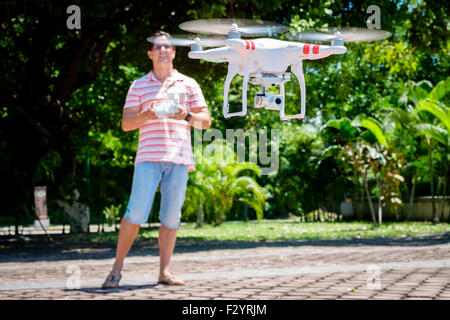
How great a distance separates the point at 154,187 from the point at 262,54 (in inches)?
126

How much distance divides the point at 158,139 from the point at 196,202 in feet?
69.7

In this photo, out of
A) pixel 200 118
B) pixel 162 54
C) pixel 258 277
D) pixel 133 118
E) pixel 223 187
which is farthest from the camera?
pixel 223 187

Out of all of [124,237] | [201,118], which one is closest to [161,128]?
[201,118]

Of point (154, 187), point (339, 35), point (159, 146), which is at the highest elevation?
point (339, 35)

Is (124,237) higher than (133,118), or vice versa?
(133,118)

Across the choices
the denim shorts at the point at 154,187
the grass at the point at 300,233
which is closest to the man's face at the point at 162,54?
the denim shorts at the point at 154,187

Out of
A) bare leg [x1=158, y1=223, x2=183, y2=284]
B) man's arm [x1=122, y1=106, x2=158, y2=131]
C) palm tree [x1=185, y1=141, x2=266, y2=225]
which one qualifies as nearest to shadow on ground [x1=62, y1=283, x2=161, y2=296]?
bare leg [x1=158, y1=223, x2=183, y2=284]

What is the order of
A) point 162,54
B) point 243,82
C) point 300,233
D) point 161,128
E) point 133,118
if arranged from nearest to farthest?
1. point 243,82
2. point 162,54
3. point 133,118
4. point 161,128
5. point 300,233

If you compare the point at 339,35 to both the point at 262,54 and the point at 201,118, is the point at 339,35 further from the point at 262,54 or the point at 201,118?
the point at 201,118

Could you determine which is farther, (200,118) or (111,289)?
(111,289)

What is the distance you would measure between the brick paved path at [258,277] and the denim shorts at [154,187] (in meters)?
0.63

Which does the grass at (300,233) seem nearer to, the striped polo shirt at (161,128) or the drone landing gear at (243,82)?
the striped polo shirt at (161,128)

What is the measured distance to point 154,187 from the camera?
4598 millimetres

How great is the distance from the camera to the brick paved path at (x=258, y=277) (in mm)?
4531
